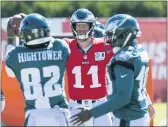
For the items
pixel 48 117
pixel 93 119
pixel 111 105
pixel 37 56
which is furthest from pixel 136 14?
pixel 111 105

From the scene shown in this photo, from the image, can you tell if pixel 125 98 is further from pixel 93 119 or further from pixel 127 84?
pixel 93 119

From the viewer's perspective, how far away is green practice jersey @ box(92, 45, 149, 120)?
234 inches

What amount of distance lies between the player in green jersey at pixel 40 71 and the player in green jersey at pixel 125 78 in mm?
423

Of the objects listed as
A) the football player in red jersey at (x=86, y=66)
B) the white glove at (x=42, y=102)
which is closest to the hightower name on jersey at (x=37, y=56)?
the white glove at (x=42, y=102)

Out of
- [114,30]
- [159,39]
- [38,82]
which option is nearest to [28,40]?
[38,82]

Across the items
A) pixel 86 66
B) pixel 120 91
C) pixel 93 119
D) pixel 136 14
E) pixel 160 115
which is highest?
pixel 120 91

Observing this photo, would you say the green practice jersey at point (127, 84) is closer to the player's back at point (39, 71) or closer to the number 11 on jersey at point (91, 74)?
the player's back at point (39, 71)

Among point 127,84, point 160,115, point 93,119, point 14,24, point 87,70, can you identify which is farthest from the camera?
point 160,115

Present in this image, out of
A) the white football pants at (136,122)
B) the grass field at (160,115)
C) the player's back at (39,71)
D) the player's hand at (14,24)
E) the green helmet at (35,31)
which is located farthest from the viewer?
the grass field at (160,115)

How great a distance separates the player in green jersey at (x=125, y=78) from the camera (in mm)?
5949

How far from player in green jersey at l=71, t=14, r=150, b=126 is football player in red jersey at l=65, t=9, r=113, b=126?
160cm

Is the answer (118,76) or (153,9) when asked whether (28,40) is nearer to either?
(118,76)

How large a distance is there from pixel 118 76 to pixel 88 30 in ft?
6.95

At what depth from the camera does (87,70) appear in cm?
807
